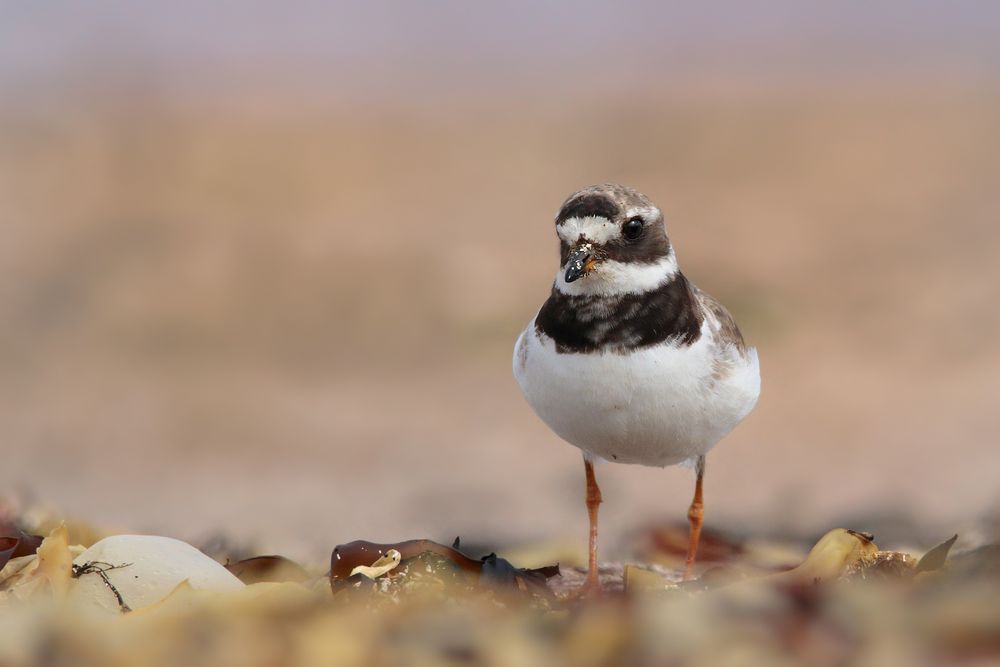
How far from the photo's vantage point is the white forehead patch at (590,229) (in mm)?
3082

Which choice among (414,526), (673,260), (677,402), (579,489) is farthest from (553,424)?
(579,489)

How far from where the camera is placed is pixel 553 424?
3.31 meters

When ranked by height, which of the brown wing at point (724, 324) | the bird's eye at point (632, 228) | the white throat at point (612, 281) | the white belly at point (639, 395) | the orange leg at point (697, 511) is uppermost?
the bird's eye at point (632, 228)

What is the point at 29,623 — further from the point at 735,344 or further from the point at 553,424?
the point at 735,344

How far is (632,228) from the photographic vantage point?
3154 millimetres

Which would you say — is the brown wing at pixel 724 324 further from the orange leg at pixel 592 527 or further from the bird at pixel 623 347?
the orange leg at pixel 592 527

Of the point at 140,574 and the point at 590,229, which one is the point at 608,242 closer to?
the point at 590,229

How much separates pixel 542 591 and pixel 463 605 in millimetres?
427

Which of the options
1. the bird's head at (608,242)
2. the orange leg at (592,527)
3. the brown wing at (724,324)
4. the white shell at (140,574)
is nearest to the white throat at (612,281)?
the bird's head at (608,242)

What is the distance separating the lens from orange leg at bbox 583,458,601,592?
3154 millimetres

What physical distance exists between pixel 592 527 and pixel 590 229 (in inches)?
38.3

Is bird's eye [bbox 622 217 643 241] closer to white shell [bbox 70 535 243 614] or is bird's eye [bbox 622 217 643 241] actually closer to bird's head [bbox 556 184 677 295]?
bird's head [bbox 556 184 677 295]

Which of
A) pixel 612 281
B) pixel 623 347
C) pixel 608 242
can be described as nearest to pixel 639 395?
pixel 623 347

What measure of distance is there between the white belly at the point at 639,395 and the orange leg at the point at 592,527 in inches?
9.7
